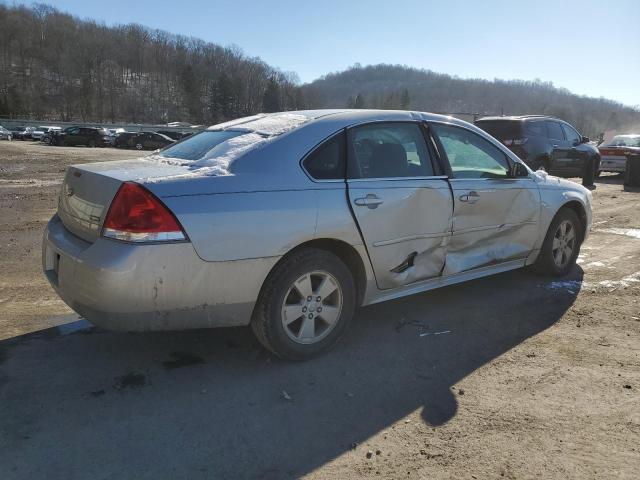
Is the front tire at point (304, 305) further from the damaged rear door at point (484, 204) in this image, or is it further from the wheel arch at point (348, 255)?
the damaged rear door at point (484, 204)

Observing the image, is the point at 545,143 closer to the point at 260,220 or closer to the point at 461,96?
the point at 260,220

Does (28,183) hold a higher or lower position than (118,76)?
lower

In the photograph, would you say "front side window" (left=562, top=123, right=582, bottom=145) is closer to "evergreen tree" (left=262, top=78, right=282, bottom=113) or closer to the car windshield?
the car windshield

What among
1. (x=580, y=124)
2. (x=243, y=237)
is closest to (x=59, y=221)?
(x=243, y=237)

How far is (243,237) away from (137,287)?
0.63 m

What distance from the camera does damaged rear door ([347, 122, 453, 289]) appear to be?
360 cm

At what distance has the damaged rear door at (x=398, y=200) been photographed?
3596 millimetres

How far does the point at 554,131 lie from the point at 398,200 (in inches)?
450

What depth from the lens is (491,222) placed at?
176 inches

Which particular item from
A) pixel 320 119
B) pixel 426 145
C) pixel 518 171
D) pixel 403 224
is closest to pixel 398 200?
pixel 403 224

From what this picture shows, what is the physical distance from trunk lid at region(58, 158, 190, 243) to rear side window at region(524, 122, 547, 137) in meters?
11.2

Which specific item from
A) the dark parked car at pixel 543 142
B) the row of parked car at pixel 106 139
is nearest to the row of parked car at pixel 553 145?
the dark parked car at pixel 543 142

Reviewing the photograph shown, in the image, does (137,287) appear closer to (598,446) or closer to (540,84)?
(598,446)

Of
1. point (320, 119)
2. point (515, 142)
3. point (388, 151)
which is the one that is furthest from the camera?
point (515, 142)
